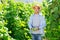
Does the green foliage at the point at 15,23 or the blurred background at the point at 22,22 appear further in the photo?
the green foliage at the point at 15,23

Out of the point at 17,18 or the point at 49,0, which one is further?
the point at 49,0

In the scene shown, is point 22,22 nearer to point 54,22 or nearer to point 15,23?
point 15,23

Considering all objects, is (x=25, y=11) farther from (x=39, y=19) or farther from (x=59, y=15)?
(x=39, y=19)

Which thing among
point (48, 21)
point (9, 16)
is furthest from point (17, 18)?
point (48, 21)

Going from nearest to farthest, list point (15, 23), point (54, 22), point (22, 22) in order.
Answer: point (54, 22), point (15, 23), point (22, 22)

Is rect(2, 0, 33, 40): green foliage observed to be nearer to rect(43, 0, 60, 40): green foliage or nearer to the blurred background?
the blurred background

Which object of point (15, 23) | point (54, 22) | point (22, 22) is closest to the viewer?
point (54, 22)

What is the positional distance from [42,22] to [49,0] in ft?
7.31

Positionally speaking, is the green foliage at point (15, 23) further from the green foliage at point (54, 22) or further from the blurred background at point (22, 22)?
the green foliage at point (54, 22)

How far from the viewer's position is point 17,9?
27.9ft

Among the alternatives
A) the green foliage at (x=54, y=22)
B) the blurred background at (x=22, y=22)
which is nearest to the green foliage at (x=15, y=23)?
the blurred background at (x=22, y=22)

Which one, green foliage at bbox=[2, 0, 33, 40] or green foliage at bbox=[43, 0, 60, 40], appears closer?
green foliage at bbox=[43, 0, 60, 40]

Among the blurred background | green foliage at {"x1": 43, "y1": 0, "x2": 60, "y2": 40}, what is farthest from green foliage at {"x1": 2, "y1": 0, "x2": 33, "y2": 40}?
green foliage at {"x1": 43, "y1": 0, "x2": 60, "y2": 40}

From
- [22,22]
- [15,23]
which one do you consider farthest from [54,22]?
[15,23]
